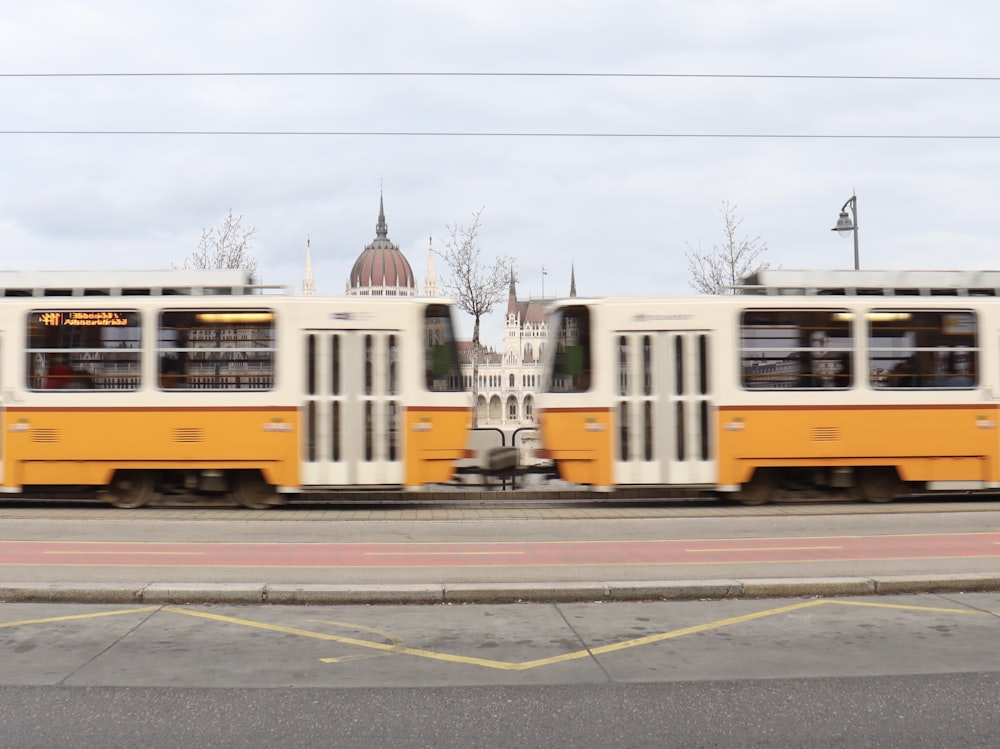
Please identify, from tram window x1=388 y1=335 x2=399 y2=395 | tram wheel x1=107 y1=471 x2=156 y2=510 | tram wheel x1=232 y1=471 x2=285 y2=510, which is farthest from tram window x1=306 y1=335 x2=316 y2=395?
tram wheel x1=107 y1=471 x2=156 y2=510

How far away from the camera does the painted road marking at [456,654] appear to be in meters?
5.78

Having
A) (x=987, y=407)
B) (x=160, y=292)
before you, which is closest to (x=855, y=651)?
(x=987, y=407)

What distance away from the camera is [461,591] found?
7.50 m

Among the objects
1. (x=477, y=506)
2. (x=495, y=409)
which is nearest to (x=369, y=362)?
(x=477, y=506)

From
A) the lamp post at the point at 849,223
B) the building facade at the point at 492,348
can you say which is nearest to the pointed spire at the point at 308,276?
the building facade at the point at 492,348

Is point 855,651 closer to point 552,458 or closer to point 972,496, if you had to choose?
point 552,458

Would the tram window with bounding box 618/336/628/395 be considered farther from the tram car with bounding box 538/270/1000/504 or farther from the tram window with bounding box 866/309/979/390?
the tram window with bounding box 866/309/979/390

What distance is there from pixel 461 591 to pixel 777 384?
8.22 meters

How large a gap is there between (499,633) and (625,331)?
8.23 meters

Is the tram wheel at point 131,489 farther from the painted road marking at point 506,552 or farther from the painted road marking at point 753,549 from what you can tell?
the painted road marking at point 753,549

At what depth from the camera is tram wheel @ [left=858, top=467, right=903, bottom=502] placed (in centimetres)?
1476

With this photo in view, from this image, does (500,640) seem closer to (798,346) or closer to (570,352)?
(570,352)

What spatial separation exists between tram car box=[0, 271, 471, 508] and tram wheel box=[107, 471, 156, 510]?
31 centimetres

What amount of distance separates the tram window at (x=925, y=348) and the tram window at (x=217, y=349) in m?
9.26
